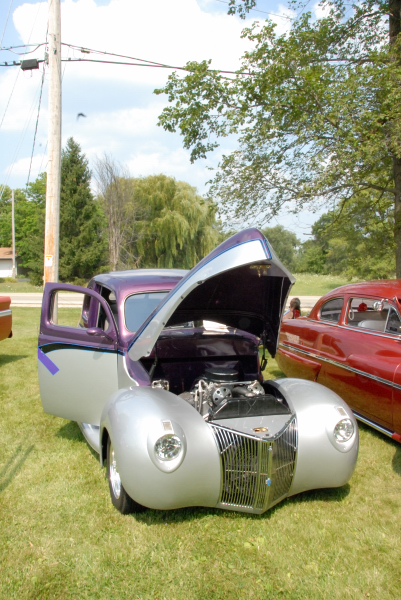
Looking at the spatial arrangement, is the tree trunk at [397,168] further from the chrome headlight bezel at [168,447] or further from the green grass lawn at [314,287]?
the green grass lawn at [314,287]

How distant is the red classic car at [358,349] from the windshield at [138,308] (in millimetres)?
2275

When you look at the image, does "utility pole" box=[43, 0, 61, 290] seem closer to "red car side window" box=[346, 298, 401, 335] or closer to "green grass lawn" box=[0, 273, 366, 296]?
"red car side window" box=[346, 298, 401, 335]

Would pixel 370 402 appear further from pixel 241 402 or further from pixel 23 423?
pixel 23 423

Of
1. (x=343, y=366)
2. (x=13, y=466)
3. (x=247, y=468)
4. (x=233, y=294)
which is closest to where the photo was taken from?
(x=247, y=468)

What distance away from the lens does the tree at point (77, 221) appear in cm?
3550

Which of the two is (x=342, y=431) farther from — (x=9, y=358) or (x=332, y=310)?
(x=9, y=358)

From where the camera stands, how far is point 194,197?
36344 mm

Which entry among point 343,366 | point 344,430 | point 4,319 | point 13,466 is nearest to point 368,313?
point 343,366

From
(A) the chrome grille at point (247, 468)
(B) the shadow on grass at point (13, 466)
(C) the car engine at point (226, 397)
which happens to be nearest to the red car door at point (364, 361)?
(C) the car engine at point (226, 397)

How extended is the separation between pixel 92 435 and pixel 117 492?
3.11ft

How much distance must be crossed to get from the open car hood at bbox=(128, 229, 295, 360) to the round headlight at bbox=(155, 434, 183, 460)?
87cm

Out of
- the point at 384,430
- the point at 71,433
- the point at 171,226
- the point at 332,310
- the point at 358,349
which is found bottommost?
the point at 71,433

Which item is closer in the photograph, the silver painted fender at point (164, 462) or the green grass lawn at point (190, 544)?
the green grass lawn at point (190, 544)

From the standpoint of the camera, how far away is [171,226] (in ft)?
113
